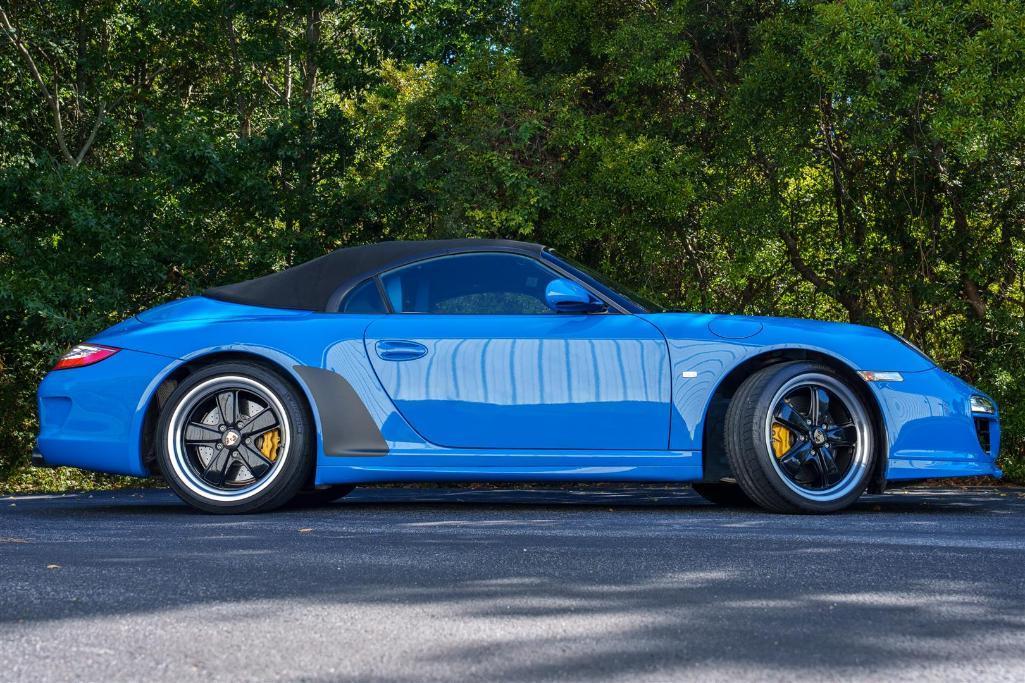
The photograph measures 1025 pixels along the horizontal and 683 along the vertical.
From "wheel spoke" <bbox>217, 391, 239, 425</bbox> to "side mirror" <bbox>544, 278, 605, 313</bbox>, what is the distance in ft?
5.23

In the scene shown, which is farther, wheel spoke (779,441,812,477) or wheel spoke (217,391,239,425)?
wheel spoke (217,391,239,425)

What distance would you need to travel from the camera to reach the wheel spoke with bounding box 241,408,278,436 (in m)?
6.24

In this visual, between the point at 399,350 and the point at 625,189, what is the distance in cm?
617

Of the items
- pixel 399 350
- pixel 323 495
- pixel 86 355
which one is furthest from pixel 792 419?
pixel 86 355

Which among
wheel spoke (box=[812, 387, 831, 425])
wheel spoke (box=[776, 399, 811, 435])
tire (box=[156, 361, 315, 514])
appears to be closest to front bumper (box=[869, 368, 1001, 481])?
wheel spoke (box=[812, 387, 831, 425])

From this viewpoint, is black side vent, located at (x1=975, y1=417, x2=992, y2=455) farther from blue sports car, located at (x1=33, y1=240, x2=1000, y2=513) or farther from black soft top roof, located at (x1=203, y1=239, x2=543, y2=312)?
black soft top roof, located at (x1=203, y1=239, x2=543, y2=312)

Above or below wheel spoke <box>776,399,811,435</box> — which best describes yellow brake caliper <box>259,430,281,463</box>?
below

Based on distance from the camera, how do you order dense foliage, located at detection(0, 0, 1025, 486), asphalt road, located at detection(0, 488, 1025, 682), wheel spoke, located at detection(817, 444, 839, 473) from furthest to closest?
1. dense foliage, located at detection(0, 0, 1025, 486)
2. wheel spoke, located at detection(817, 444, 839, 473)
3. asphalt road, located at detection(0, 488, 1025, 682)

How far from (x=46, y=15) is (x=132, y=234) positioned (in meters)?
8.41

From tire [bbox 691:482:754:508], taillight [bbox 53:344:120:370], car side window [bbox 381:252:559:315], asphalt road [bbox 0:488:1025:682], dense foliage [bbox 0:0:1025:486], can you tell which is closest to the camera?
asphalt road [bbox 0:488:1025:682]

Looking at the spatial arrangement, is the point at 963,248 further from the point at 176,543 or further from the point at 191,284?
the point at 176,543

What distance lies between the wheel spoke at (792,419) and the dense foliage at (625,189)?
4819 mm

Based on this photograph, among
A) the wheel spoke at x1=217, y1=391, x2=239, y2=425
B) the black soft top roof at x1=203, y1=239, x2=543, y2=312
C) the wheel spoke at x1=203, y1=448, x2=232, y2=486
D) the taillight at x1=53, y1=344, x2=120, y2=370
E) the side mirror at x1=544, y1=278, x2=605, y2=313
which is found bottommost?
the wheel spoke at x1=203, y1=448, x2=232, y2=486

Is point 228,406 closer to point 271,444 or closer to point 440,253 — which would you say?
point 271,444
